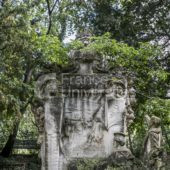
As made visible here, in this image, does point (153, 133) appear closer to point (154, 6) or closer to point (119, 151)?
point (119, 151)

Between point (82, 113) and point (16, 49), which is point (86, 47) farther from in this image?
point (16, 49)

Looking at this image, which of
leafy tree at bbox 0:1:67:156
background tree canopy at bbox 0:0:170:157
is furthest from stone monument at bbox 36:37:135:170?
leafy tree at bbox 0:1:67:156

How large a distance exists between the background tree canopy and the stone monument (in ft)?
1.78

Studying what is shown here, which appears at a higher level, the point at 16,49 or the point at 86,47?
the point at 16,49

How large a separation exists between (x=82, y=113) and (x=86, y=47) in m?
1.92

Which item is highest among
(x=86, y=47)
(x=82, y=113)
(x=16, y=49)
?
(x=16, y=49)

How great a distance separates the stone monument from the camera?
10234 millimetres

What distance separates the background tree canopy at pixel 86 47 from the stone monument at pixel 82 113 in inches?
21.4

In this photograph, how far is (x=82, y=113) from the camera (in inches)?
410

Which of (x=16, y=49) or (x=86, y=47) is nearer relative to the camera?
(x=86, y=47)

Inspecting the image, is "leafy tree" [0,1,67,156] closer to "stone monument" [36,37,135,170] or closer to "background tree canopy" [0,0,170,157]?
"background tree canopy" [0,0,170,157]

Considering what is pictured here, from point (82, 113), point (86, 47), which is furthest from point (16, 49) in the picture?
point (82, 113)

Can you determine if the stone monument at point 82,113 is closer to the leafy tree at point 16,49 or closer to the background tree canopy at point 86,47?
the background tree canopy at point 86,47

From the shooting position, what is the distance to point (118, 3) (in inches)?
815
